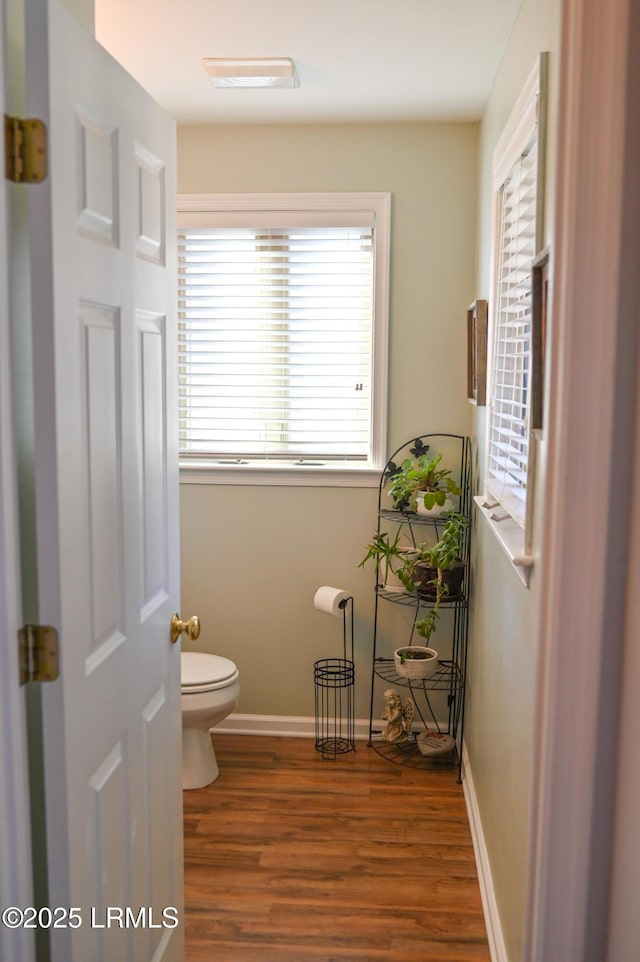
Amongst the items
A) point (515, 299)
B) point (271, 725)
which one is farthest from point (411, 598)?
point (515, 299)

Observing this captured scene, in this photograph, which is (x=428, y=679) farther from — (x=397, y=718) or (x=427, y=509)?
(x=427, y=509)

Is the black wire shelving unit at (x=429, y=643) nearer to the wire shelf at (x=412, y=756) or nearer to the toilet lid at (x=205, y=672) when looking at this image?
the wire shelf at (x=412, y=756)

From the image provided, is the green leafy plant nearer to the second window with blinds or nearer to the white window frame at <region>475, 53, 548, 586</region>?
the white window frame at <region>475, 53, 548, 586</region>

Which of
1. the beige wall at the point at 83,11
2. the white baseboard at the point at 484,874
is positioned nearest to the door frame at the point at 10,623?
the beige wall at the point at 83,11

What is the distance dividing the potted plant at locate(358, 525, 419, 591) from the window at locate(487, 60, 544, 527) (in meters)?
0.71

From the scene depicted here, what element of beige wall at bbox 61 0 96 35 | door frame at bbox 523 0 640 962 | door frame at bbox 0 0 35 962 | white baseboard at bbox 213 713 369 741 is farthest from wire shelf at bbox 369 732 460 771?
beige wall at bbox 61 0 96 35

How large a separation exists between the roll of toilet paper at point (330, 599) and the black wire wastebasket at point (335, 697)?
156 millimetres

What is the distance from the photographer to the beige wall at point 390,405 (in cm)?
384

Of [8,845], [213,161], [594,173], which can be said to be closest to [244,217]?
[213,161]

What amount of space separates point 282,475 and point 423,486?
643mm

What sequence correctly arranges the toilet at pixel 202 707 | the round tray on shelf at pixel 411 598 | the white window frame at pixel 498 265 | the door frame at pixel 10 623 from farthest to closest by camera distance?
the round tray on shelf at pixel 411 598 → the toilet at pixel 202 707 → the white window frame at pixel 498 265 → the door frame at pixel 10 623

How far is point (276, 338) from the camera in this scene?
13.2 feet

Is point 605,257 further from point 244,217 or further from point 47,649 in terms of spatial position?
point 244,217

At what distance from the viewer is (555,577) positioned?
1.45 m
